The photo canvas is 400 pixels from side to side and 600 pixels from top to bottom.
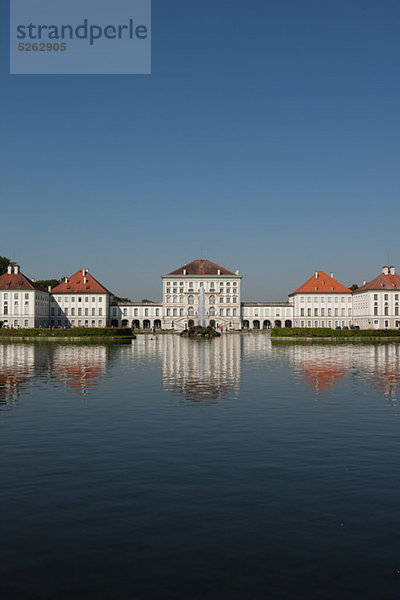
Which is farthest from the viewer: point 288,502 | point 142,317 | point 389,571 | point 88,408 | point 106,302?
point 142,317

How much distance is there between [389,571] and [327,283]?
146 metres

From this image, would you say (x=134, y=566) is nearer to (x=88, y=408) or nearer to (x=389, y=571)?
(x=389, y=571)

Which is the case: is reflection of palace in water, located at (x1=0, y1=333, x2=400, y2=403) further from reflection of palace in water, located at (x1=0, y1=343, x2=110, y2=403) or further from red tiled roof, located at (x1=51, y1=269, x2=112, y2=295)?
red tiled roof, located at (x1=51, y1=269, x2=112, y2=295)

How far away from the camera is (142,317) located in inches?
6206

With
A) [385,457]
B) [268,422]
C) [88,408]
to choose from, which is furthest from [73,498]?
[88,408]

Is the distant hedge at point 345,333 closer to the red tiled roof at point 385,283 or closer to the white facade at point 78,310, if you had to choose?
the red tiled roof at point 385,283

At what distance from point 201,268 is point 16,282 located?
5477 cm

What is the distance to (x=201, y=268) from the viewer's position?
6378 inches

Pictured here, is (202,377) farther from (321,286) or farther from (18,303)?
(321,286)

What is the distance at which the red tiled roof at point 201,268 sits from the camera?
529 feet

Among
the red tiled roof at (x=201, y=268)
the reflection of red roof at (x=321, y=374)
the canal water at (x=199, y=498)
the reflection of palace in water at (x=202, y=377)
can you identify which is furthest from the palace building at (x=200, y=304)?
the canal water at (x=199, y=498)

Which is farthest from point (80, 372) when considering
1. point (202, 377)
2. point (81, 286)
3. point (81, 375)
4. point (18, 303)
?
point (81, 286)

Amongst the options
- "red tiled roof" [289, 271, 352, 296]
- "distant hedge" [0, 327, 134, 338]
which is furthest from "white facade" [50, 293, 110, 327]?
"distant hedge" [0, 327, 134, 338]

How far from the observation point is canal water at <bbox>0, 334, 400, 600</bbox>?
784 centimetres
